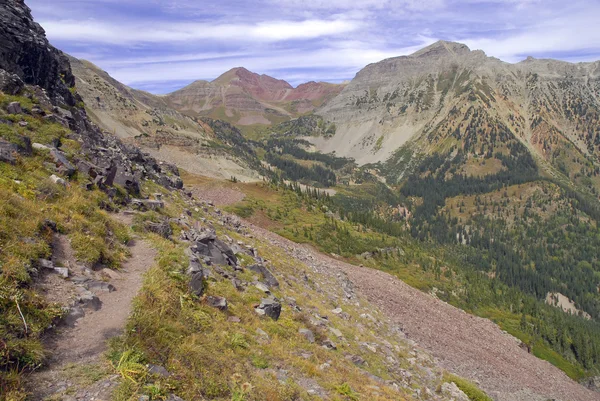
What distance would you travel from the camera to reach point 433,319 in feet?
121

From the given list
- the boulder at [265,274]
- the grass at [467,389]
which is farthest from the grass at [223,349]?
the grass at [467,389]

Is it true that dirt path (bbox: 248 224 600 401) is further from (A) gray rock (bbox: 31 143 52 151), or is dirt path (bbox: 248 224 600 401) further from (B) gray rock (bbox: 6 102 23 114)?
(B) gray rock (bbox: 6 102 23 114)

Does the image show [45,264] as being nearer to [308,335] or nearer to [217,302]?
[217,302]

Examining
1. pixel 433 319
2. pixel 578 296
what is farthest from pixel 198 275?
pixel 578 296

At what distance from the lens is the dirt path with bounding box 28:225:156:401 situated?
7.57 metres

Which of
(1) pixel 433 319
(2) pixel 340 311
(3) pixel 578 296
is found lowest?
(3) pixel 578 296

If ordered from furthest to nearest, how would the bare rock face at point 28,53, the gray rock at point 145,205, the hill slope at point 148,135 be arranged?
the hill slope at point 148,135, the bare rock face at point 28,53, the gray rock at point 145,205

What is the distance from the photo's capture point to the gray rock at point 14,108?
72.6 ft

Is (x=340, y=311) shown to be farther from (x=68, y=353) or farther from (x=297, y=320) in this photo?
(x=68, y=353)

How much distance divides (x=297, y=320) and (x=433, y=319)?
1001 inches

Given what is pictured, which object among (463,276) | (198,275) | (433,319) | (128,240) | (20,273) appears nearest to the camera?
(20,273)

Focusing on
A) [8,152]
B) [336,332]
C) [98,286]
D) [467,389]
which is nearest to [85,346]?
[98,286]

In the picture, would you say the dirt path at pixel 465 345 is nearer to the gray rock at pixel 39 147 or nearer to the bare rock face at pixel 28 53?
the gray rock at pixel 39 147

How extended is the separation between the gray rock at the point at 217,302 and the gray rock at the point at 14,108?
19.9m
